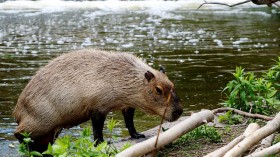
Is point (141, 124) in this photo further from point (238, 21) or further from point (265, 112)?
point (238, 21)

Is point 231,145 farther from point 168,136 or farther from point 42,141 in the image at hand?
point 42,141

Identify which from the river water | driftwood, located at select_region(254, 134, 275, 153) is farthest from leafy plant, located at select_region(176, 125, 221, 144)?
the river water

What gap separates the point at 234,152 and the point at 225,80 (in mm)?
7219

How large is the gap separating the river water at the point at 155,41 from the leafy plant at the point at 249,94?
1.64m

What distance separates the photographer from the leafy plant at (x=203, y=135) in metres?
6.26

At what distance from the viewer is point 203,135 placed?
6.41m

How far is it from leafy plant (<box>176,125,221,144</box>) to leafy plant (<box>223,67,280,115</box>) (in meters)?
0.92

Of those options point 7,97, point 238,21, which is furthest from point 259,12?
point 7,97

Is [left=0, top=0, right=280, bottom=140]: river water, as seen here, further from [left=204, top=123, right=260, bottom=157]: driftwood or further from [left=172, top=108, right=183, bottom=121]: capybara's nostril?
[left=204, top=123, right=260, bottom=157]: driftwood

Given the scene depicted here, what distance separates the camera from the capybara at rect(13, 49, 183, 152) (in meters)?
6.45

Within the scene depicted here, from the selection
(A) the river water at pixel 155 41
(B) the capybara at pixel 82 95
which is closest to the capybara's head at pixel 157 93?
(B) the capybara at pixel 82 95

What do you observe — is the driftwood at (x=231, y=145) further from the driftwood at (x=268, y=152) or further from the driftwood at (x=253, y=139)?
the driftwood at (x=268, y=152)

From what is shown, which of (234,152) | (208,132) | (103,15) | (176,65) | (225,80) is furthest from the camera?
(103,15)

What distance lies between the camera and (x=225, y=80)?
12.1 metres
